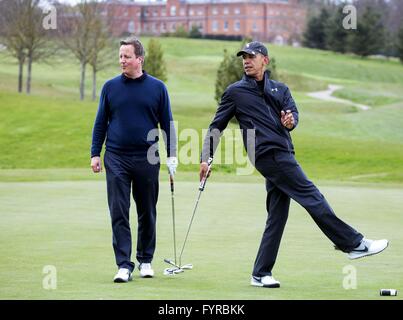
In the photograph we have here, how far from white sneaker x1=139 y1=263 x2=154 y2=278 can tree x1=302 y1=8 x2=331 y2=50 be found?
105620mm

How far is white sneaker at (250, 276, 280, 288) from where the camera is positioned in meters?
9.24

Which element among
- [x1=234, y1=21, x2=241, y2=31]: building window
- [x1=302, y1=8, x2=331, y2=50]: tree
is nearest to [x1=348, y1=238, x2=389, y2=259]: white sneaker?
[x1=302, y1=8, x2=331, y2=50]: tree

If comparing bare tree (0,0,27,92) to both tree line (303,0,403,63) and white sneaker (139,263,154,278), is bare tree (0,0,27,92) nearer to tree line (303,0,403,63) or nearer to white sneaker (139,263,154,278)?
tree line (303,0,403,63)

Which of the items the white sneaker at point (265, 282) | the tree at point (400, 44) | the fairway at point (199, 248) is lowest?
the tree at point (400, 44)

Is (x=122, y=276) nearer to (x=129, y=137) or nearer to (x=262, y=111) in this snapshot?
(x=129, y=137)

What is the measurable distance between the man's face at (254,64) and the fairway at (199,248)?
2017mm

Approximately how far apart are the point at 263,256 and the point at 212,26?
15884 centimetres

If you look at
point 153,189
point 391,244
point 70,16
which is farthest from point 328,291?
point 70,16

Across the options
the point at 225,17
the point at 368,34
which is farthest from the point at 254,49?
the point at 225,17

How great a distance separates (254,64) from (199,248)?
3438mm

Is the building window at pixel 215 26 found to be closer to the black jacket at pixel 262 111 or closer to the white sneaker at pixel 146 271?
the white sneaker at pixel 146 271

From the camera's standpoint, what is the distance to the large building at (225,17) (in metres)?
158

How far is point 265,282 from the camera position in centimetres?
929

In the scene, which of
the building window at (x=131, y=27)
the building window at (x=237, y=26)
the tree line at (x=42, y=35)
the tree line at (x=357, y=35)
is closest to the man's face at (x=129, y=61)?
the tree line at (x=42, y=35)
